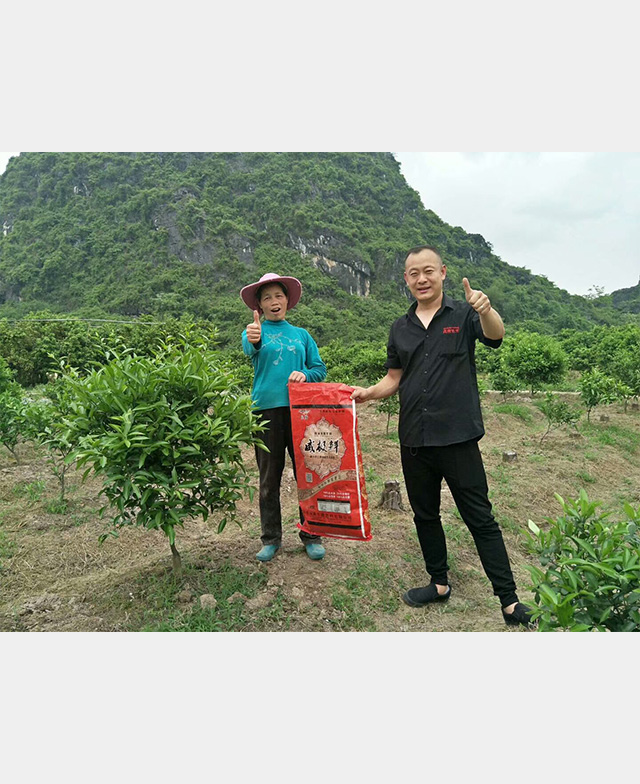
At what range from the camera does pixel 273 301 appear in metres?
2.88

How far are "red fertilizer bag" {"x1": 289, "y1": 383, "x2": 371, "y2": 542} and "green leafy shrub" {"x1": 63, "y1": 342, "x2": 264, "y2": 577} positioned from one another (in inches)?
11.0

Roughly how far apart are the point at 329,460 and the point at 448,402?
0.74 metres

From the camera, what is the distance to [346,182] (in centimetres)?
7356

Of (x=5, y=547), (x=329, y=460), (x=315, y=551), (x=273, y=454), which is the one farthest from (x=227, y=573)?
(x=5, y=547)

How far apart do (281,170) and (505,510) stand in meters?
75.4

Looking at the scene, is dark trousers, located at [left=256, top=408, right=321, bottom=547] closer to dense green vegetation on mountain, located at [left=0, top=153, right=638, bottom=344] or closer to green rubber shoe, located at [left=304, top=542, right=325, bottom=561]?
green rubber shoe, located at [left=304, top=542, right=325, bottom=561]

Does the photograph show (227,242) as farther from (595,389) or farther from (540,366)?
(595,389)

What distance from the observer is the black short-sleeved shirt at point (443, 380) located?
7.86ft

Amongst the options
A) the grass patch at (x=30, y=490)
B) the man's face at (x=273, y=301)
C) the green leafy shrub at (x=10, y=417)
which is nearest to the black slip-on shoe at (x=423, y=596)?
the man's face at (x=273, y=301)

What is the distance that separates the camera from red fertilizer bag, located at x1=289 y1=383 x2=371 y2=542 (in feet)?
8.59

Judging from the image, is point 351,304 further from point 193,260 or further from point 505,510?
point 505,510

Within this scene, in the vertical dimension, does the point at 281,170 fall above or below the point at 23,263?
above

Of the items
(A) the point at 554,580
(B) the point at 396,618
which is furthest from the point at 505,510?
(A) the point at 554,580

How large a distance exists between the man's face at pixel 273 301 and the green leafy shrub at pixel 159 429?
18.9 inches
